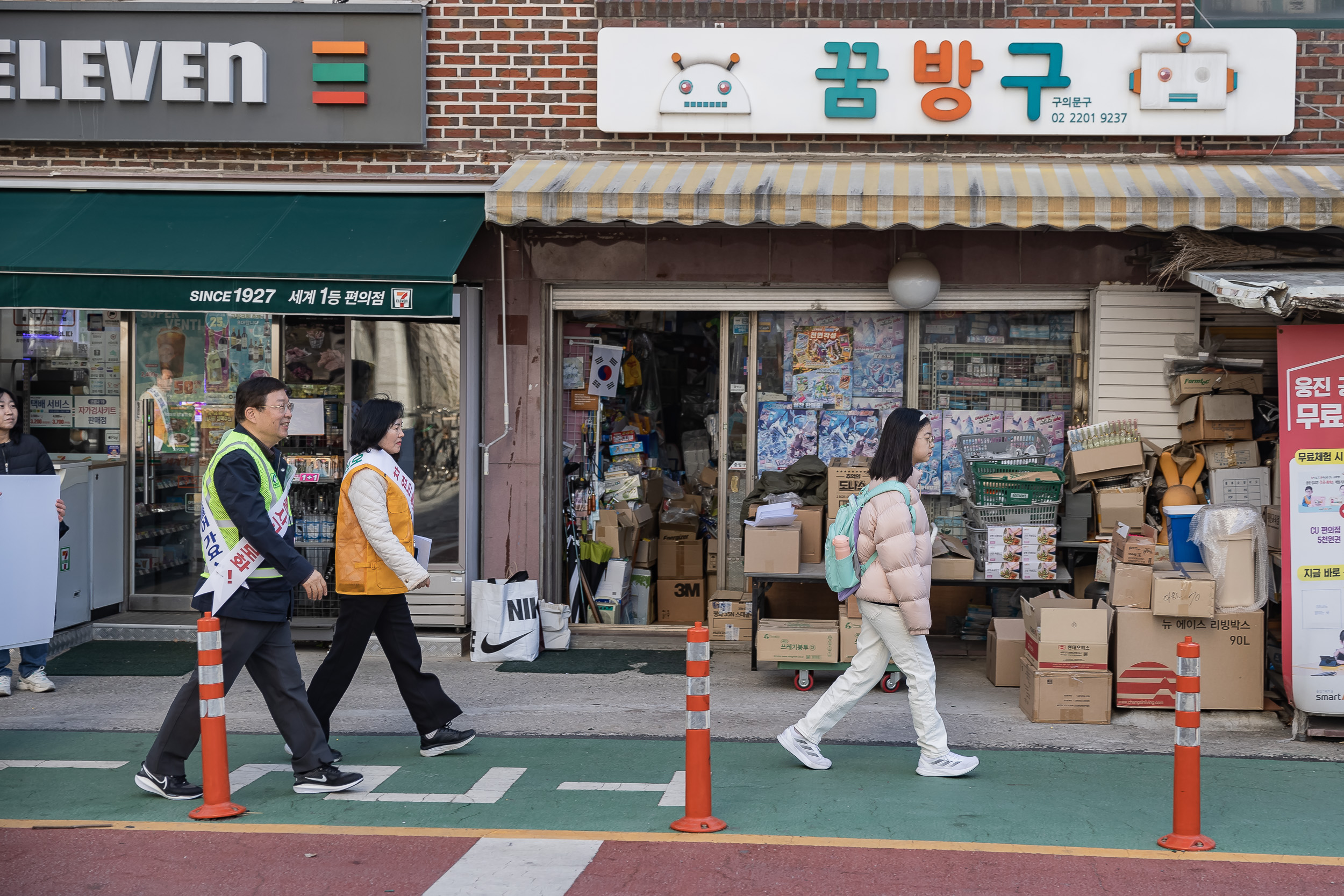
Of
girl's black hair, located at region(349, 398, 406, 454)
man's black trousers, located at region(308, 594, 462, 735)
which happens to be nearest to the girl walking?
man's black trousers, located at region(308, 594, 462, 735)

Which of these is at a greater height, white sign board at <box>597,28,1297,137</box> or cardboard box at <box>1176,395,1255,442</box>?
white sign board at <box>597,28,1297,137</box>

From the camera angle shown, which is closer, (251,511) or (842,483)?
(251,511)

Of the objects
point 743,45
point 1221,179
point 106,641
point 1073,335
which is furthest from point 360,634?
point 1221,179

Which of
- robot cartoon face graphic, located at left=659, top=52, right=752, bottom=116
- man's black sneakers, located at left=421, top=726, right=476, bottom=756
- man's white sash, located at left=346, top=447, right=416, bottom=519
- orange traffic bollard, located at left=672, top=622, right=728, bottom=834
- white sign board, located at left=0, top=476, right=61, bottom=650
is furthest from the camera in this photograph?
robot cartoon face graphic, located at left=659, top=52, right=752, bottom=116

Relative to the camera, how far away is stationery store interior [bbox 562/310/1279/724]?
23.3ft

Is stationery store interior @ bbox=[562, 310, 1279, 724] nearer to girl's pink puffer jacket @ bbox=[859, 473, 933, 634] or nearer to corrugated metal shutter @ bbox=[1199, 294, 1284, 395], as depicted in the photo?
corrugated metal shutter @ bbox=[1199, 294, 1284, 395]

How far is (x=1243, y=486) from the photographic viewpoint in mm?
8266

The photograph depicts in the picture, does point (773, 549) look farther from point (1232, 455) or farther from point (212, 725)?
point (212, 725)

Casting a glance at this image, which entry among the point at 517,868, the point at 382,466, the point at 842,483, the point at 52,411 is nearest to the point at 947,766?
the point at 517,868

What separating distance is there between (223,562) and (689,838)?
8.29 ft

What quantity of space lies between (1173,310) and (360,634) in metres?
6.30

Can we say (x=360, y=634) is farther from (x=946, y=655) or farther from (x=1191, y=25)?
(x=1191, y=25)

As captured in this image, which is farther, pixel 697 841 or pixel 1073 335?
→ pixel 1073 335

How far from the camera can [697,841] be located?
5.11m
